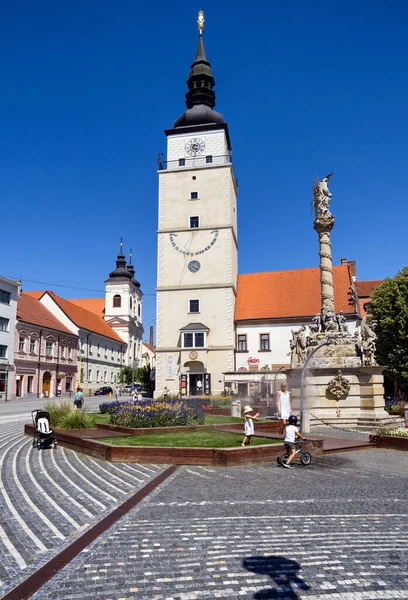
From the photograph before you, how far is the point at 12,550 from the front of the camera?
546 centimetres

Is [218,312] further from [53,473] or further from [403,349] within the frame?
[53,473]

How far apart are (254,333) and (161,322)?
9135 mm

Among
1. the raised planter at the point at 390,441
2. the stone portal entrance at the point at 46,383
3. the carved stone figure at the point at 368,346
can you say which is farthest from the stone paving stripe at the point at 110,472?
the stone portal entrance at the point at 46,383

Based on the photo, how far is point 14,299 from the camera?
48094mm

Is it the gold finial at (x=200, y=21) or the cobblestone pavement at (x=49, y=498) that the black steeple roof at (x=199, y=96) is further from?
the cobblestone pavement at (x=49, y=498)

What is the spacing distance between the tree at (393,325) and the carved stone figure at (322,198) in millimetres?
16314

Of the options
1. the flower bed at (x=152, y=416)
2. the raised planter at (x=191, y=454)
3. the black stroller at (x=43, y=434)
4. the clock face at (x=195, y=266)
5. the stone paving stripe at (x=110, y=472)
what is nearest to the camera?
the stone paving stripe at (x=110, y=472)

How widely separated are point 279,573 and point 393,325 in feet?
116

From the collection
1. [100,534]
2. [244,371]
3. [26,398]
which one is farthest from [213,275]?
[100,534]

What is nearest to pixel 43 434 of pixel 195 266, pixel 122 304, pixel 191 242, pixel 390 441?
pixel 390 441

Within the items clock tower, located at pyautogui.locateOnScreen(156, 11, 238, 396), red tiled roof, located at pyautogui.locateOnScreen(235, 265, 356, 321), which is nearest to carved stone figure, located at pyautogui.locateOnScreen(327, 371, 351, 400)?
clock tower, located at pyautogui.locateOnScreen(156, 11, 238, 396)

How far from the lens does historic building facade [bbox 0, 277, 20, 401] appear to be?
4556 centimetres

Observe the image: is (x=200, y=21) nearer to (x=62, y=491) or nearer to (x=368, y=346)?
(x=368, y=346)

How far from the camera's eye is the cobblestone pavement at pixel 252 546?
451 cm
